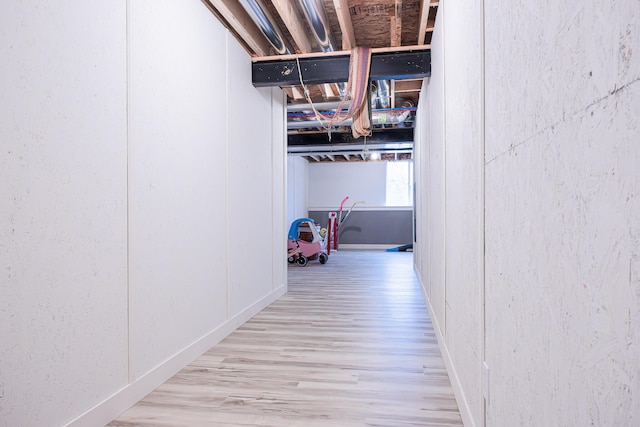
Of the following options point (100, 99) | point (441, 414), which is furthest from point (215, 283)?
point (441, 414)

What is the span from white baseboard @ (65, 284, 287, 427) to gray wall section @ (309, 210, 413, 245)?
317 inches

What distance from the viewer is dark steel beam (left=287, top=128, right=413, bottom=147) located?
695cm

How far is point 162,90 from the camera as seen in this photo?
2.36 m

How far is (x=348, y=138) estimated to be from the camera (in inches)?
291

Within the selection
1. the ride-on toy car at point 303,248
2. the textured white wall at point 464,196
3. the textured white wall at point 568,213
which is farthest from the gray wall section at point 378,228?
the textured white wall at point 568,213

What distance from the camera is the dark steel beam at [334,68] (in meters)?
3.49

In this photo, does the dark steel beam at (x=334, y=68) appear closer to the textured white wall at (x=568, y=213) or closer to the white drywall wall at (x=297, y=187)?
the textured white wall at (x=568, y=213)

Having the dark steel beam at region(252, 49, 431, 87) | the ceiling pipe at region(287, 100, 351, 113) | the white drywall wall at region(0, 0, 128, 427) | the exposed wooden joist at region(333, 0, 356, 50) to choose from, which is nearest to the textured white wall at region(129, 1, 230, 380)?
the white drywall wall at region(0, 0, 128, 427)

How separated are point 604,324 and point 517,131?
59 centimetres

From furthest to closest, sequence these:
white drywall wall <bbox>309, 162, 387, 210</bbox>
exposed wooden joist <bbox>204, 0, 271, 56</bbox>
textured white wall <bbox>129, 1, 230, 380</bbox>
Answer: white drywall wall <bbox>309, 162, 387, 210</bbox>
exposed wooden joist <bbox>204, 0, 271, 56</bbox>
textured white wall <bbox>129, 1, 230, 380</bbox>

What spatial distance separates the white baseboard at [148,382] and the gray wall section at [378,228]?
8060 millimetres

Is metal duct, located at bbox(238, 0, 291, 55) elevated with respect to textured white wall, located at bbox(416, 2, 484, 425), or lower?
elevated

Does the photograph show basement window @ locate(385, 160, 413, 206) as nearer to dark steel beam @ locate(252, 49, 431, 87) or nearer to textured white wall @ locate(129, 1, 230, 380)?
dark steel beam @ locate(252, 49, 431, 87)

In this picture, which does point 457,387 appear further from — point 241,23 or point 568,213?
point 241,23
